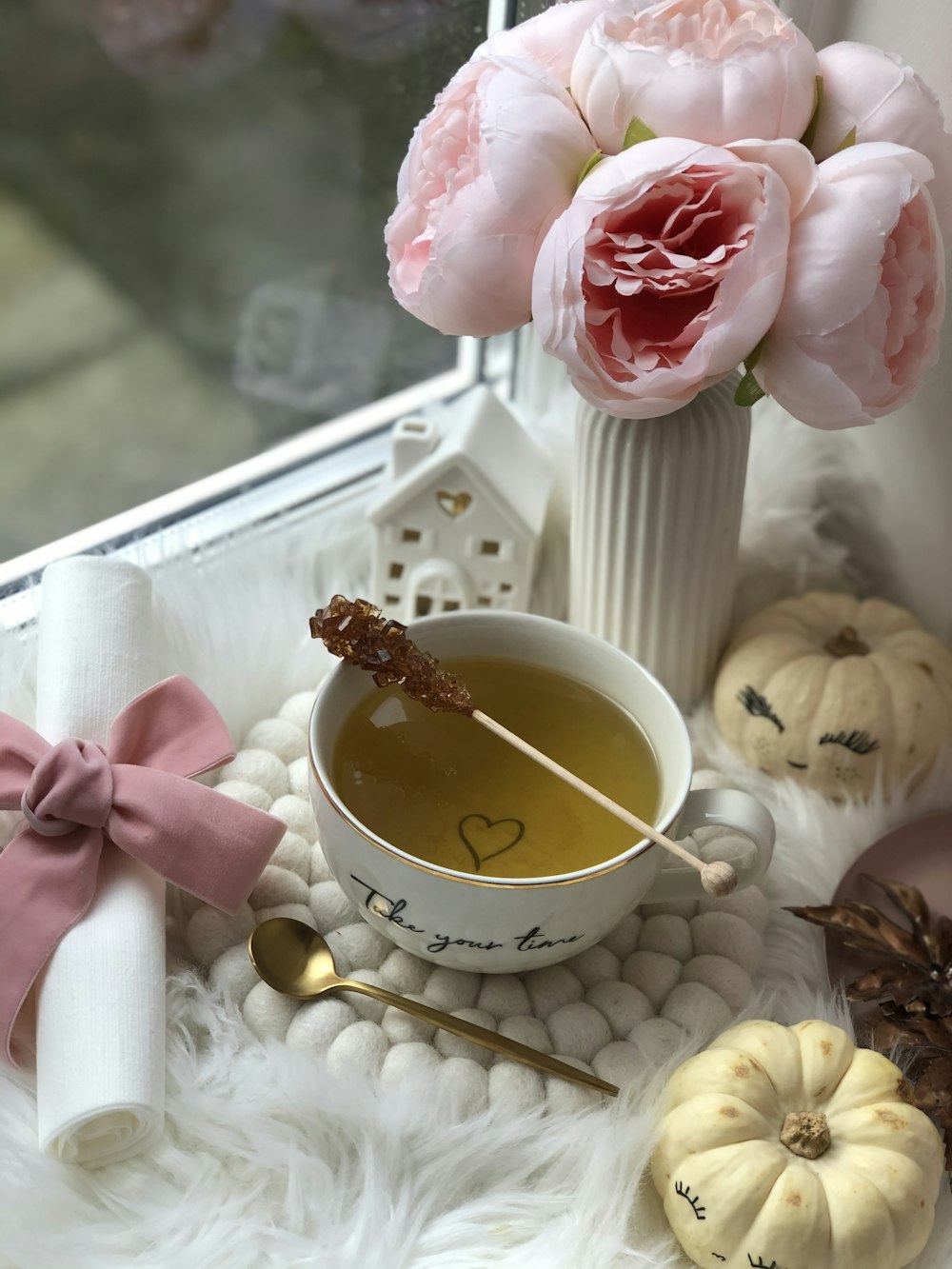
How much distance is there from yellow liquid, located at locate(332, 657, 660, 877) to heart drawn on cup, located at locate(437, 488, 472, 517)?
6.5 inches

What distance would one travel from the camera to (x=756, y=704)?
88cm

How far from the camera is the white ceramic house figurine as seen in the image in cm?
92

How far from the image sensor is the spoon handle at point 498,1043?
69 cm

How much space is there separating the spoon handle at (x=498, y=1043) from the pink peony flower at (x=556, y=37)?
0.51 meters

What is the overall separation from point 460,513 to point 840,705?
0.29 meters

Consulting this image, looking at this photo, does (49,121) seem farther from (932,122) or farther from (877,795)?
(877,795)

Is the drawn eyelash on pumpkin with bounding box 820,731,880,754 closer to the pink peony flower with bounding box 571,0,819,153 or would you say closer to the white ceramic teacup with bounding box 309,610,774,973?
the white ceramic teacup with bounding box 309,610,774,973

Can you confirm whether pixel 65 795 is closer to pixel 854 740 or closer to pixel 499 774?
pixel 499 774

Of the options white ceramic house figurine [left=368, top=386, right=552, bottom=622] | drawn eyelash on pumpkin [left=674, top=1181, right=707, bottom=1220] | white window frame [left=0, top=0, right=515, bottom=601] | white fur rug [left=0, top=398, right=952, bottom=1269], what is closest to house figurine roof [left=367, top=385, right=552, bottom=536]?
white ceramic house figurine [left=368, top=386, right=552, bottom=622]

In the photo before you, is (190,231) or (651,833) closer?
(651,833)

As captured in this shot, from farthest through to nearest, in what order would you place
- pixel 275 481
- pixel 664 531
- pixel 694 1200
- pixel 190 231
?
pixel 190 231, pixel 275 481, pixel 664 531, pixel 694 1200

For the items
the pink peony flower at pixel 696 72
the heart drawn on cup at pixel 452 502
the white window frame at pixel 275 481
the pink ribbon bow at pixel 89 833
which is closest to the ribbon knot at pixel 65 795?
the pink ribbon bow at pixel 89 833

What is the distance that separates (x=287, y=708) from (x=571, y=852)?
0.26m

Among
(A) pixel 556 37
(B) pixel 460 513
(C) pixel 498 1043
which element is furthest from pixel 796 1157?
(A) pixel 556 37
